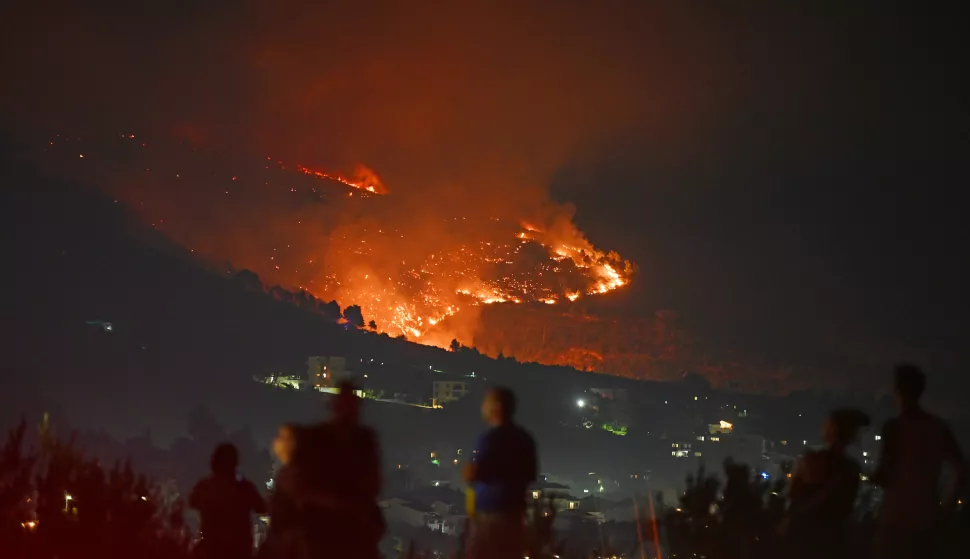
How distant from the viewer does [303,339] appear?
56.8 m

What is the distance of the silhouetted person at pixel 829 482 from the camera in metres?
5.84

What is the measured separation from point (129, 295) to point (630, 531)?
61.9m

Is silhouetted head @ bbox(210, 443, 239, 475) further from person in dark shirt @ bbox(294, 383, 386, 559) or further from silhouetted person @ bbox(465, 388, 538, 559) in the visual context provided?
silhouetted person @ bbox(465, 388, 538, 559)

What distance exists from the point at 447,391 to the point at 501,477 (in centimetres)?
3439

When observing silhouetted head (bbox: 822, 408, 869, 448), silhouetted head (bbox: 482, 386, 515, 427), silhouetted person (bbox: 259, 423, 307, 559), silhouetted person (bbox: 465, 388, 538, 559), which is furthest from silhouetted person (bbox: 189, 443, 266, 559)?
silhouetted head (bbox: 822, 408, 869, 448)

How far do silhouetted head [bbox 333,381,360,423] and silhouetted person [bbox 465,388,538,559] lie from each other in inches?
31.0

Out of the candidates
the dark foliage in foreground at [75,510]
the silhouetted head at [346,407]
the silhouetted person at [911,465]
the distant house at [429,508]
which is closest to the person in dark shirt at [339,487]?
the silhouetted head at [346,407]

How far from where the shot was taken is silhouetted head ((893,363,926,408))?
5.65 metres

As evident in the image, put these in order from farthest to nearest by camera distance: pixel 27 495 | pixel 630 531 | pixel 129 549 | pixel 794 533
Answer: pixel 630 531, pixel 27 495, pixel 129 549, pixel 794 533

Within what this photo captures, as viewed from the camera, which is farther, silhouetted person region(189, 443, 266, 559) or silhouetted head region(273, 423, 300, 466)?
silhouetted person region(189, 443, 266, 559)

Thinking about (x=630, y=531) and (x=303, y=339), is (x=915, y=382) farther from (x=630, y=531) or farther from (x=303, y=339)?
(x=303, y=339)

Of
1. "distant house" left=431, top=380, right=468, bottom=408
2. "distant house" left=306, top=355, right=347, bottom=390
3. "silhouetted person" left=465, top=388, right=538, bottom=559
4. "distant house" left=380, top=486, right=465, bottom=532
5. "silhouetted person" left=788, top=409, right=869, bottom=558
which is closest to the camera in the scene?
"silhouetted person" left=465, top=388, right=538, bottom=559

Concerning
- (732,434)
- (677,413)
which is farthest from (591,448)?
(677,413)

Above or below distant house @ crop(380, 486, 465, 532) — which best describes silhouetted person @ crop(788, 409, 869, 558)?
above
